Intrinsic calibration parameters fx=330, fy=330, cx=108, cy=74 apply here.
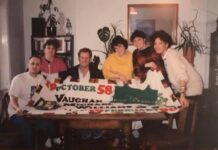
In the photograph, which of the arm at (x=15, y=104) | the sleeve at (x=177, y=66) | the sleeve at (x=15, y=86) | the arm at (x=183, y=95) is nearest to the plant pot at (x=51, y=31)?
the sleeve at (x=15, y=86)

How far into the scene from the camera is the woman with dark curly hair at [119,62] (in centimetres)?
213

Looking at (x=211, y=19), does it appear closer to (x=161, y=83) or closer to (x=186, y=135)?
(x=161, y=83)

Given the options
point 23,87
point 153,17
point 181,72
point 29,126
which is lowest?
point 29,126

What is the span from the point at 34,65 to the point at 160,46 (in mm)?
821

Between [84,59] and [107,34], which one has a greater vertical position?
[107,34]

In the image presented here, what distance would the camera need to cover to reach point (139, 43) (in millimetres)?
2113

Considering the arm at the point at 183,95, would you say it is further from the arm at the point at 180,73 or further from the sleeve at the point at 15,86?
the sleeve at the point at 15,86

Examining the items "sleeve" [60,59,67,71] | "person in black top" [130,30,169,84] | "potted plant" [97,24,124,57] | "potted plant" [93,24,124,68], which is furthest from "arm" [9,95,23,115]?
"person in black top" [130,30,169,84]

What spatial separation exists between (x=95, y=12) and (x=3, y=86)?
76cm

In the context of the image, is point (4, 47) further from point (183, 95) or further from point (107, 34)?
point (183, 95)

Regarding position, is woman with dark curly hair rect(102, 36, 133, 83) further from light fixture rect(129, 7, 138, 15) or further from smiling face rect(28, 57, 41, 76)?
smiling face rect(28, 57, 41, 76)

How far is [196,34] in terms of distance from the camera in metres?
2.08

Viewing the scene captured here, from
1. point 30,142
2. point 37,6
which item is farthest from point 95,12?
point 30,142

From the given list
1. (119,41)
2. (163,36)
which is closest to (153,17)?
(163,36)
